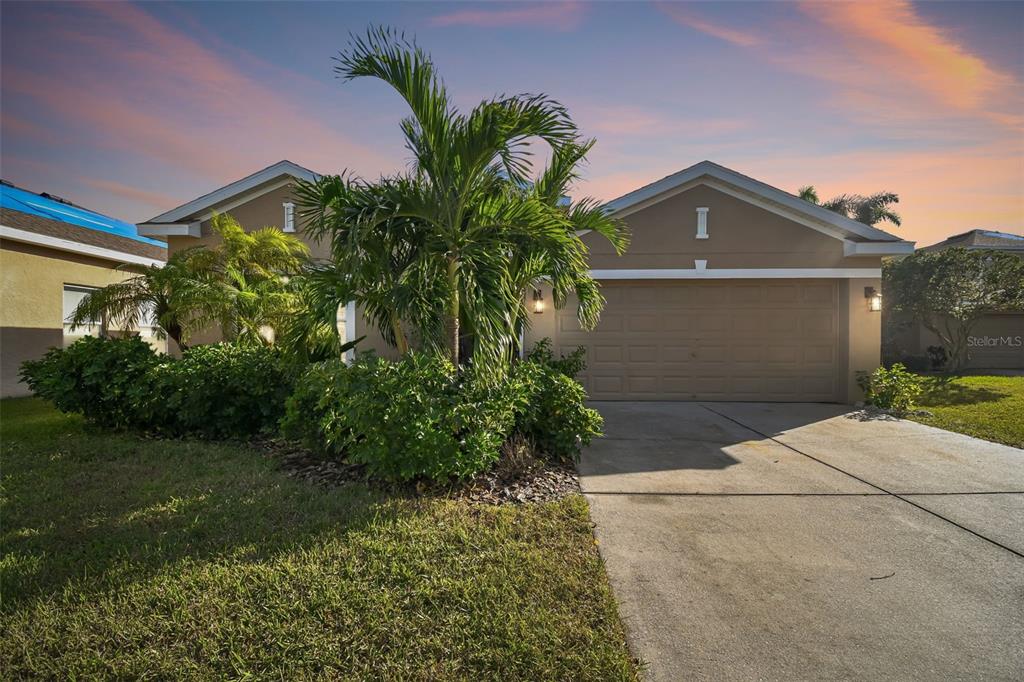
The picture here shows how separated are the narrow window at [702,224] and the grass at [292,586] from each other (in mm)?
7357

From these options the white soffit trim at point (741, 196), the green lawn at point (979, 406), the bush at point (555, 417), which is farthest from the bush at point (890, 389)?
the bush at point (555, 417)

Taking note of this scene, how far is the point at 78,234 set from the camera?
1102 centimetres

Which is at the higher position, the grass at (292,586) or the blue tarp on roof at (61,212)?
the blue tarp on roof at (61,212)

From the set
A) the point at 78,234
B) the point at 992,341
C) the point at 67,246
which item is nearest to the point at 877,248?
the point at 992,341

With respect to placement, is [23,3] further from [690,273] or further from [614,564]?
[690,273]

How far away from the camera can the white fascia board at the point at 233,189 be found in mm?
9602

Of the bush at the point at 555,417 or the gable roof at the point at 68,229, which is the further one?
the gable roof at the point at 68,229

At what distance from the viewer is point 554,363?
26.9 ft

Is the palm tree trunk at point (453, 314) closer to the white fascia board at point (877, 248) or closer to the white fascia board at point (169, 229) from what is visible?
the white fascia board at point (169, 229)

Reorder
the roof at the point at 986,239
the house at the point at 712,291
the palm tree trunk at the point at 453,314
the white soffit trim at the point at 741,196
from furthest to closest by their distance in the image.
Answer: the roof at the point at 986,239 < the house at the point at 712,291 < the white soffit trim at the point at 741,196 < the palm tree trunk at the point at 453,314

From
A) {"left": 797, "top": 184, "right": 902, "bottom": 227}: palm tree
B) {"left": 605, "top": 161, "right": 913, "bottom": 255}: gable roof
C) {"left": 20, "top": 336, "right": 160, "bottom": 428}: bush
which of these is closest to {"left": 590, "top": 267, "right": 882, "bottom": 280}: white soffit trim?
{"left": 605, "top": 161, "right": 913, "bottom": 255}: gable roof

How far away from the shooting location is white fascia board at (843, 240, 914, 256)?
9352 millimetres

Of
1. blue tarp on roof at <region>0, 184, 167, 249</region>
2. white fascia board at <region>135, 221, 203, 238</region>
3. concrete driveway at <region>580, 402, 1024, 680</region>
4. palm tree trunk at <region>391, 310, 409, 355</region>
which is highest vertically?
blue tarp on roof at <region>0, 184, 167, 249</region>

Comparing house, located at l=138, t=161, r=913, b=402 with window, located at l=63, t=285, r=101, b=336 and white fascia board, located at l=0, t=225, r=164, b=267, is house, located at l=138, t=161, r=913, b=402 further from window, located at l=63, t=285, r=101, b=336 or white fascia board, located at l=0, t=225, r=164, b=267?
window, located at l=63, t=285, r=101, b=336
